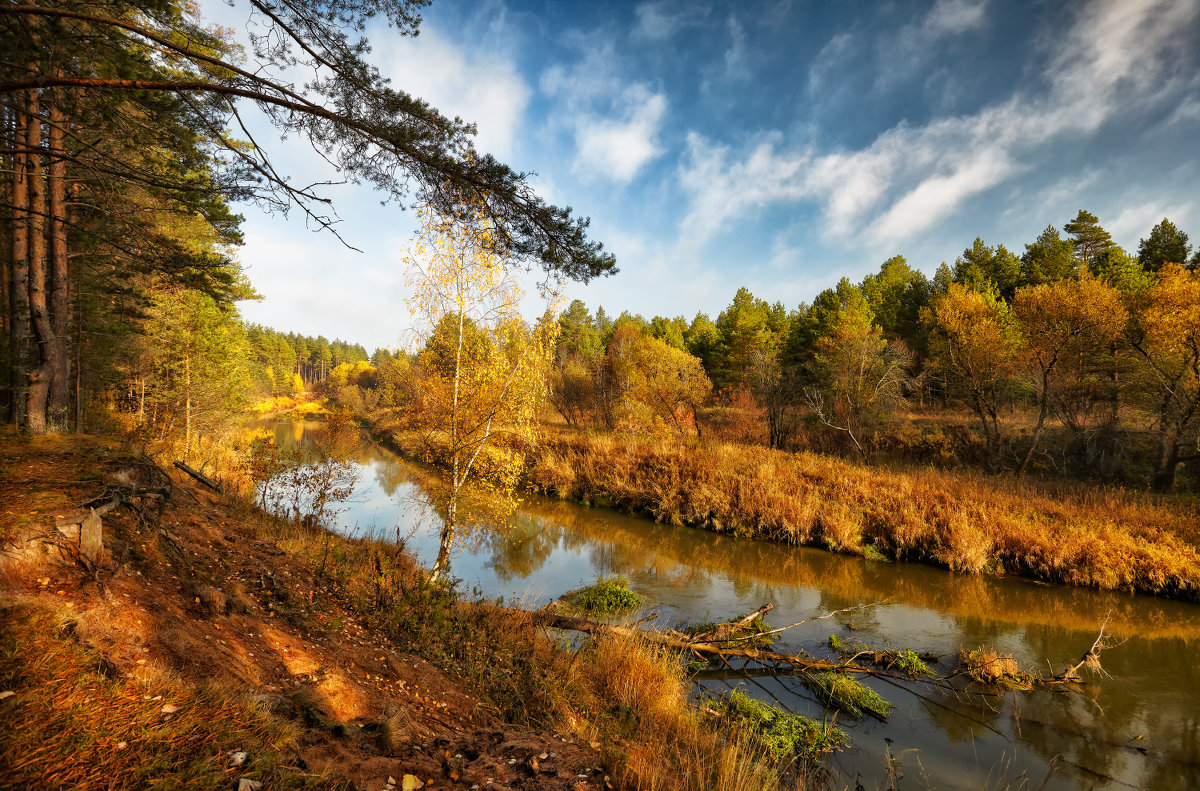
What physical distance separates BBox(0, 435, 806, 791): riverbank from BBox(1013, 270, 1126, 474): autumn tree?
2227cm

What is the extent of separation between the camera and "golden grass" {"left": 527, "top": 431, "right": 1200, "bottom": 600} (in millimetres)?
12008

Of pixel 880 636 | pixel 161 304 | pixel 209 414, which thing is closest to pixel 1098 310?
pixel 880 636

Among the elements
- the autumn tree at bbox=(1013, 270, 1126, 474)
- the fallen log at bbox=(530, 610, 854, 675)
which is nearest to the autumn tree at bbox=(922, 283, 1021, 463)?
the autumn tree at bbox=(1013, 270, 1126, 474)

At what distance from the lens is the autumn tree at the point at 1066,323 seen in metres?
18.1

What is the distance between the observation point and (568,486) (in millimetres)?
22031

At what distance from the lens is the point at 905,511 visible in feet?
47.8

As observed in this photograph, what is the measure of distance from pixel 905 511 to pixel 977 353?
39.1 ft

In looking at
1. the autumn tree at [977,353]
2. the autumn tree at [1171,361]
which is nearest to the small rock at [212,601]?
the autumn tree at [1171,361]

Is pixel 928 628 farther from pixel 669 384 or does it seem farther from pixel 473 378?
pixel 669 384

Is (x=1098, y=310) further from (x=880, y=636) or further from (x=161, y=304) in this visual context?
(x=161, y=304)

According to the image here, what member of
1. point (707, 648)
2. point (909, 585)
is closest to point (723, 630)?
point (707, 648)

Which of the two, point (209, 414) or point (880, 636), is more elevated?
point (209, 414)

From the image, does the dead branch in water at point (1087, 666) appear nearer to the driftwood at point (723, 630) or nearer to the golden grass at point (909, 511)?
the driftwood at point (723, 630)

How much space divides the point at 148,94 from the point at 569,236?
4.82m
